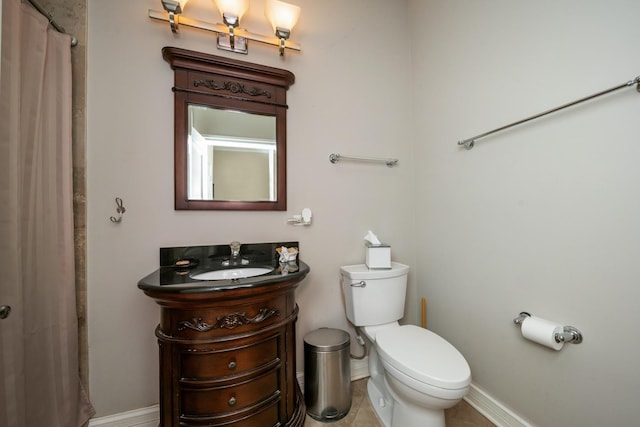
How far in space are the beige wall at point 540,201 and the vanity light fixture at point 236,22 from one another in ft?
3.29

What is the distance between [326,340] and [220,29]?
1.85m

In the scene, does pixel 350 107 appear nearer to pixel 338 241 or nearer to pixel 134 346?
pixel 338 241

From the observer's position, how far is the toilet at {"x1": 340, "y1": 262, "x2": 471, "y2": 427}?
98 centimetres

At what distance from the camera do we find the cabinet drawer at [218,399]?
0.95 meters

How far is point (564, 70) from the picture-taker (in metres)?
1.01

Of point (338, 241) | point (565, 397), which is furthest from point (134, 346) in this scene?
point (565, 397)

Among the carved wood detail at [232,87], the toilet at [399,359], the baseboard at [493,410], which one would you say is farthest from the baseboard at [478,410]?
the carved wood detail at [232,87]

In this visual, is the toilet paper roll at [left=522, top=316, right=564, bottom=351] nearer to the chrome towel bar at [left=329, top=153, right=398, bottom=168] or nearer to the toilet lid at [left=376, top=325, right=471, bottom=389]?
the toilet lid at [left=376, top=325, right=471, bottom=389]

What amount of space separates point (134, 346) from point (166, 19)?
1720 millimetres

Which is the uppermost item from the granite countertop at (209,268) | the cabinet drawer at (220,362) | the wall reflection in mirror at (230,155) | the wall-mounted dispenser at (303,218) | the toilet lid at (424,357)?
the wall reflection in mirror at (230,155)

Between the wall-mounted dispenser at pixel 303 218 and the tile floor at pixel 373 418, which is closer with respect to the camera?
the tile floor at pixel 373 418

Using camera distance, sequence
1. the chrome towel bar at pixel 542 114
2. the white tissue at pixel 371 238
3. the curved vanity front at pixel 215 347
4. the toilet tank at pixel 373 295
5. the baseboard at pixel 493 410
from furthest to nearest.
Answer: the white tissue at pixel 371 238 → the toilet tank at pixel 373 295 → the baseboard at pixel 493 410 → the curved vanity front at pixel 215 347 → the chrome towel bar at pixel 542 114

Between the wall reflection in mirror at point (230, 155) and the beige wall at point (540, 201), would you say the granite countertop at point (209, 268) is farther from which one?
the beige wall at point (540, 201)

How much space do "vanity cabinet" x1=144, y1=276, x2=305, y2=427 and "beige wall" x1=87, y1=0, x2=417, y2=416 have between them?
450 millimetres
